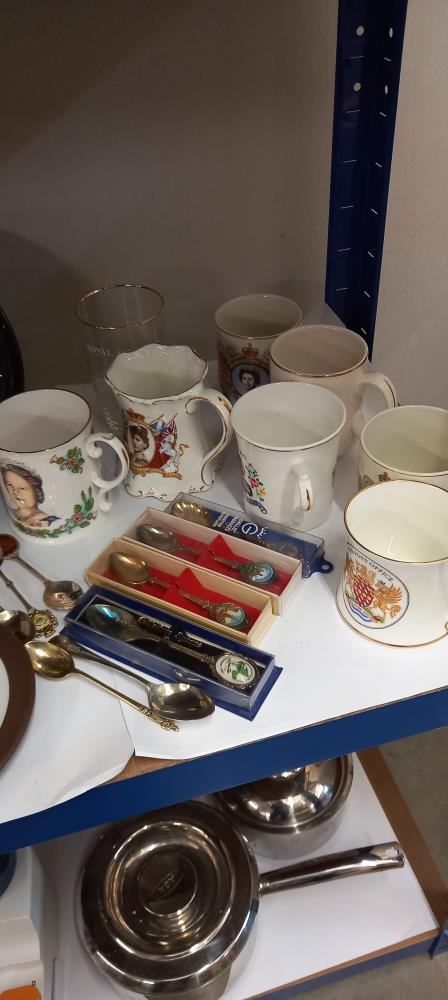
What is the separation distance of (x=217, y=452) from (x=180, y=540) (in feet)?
0.28

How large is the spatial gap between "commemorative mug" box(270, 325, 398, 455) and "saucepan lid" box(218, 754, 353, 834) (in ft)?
1.51

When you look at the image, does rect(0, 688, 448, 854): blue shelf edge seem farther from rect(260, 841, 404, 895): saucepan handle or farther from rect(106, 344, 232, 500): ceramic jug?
rect(260, 841, 404, 895): saucepan handle

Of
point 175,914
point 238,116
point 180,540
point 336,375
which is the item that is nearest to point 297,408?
point 336,375

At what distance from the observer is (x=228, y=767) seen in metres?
0.55

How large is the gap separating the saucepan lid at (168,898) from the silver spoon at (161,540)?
461 mm

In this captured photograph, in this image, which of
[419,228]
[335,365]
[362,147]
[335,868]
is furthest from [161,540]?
[419,228]

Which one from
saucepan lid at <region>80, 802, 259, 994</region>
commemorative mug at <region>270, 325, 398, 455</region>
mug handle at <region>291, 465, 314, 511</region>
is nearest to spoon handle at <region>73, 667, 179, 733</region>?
mug handle at <region>291, 465, 314, 511</region>

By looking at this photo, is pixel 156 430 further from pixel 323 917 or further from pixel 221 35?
pixel 323 917

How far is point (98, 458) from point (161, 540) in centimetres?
9

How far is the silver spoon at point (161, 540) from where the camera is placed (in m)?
0.65

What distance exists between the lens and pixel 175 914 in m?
0.87

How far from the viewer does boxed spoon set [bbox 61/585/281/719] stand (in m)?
0.55

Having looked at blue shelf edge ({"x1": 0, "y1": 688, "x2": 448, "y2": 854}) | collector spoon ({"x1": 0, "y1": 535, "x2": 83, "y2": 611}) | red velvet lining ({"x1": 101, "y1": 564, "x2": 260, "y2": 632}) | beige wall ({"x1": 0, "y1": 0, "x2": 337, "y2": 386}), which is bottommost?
blue shelf edge ({"x1": 0, "y1": 688, "x2": 448, "y2": 854})

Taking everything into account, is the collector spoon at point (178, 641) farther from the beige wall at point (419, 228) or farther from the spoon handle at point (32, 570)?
the beige wall at point (419, 228)
